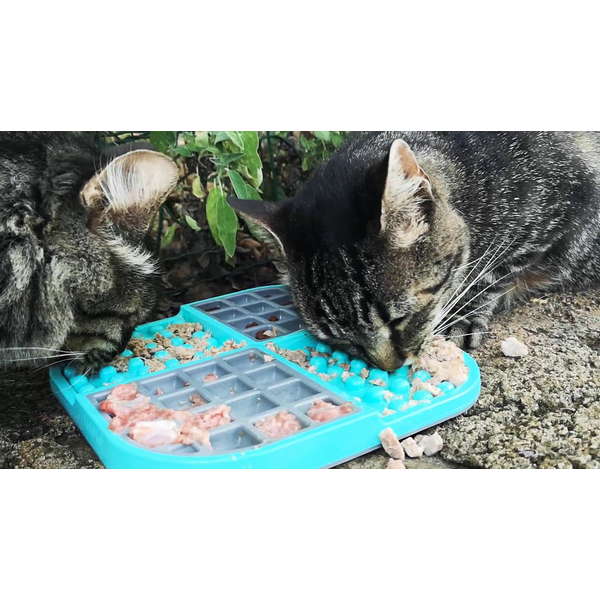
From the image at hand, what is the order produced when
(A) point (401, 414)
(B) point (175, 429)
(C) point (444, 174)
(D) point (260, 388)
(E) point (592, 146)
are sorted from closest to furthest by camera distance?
(B) point (175, 429) → (A) point (401, 414) → (D) point (260, 388) → (C) point (444, 174) → (E) point (592, 146)

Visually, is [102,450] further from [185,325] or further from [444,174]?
[444,174]

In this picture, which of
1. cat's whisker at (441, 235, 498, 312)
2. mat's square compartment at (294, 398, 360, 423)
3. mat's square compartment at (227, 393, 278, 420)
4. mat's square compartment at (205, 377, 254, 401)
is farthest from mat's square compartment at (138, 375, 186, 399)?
cat's whisker at (441, 235, 498, 312)

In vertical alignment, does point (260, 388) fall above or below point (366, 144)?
below

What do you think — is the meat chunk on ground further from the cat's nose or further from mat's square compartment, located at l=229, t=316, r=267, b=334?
mat's square compartment, located at l=229, t=316, r=267, b=334

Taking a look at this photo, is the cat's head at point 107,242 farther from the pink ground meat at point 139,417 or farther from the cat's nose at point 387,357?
the cat's nose at point 387,357

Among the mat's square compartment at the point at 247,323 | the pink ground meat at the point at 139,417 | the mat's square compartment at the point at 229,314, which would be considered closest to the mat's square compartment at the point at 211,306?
the mat's square compartment at the point at 229,314

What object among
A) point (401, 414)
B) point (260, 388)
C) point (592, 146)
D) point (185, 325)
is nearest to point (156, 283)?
point (185, 325)

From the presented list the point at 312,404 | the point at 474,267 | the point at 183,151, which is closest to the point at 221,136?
the point at 183,151

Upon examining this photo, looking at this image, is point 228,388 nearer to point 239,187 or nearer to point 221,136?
point 239,187
